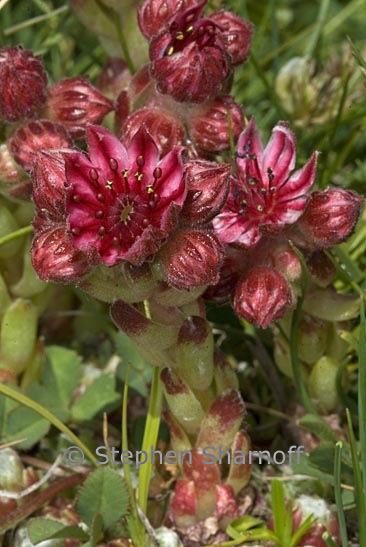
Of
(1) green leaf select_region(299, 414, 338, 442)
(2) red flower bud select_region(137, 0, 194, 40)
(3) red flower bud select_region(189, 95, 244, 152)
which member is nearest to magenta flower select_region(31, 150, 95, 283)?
(3) red flower bud select_region(189, 95, 244, 152)

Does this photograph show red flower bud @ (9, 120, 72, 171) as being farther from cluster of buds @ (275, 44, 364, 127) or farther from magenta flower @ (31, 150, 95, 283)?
cluster of buds @ (275, 44, 364, 127)

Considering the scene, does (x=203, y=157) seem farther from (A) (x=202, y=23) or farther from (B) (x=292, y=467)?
(B) (x=292, y=467)

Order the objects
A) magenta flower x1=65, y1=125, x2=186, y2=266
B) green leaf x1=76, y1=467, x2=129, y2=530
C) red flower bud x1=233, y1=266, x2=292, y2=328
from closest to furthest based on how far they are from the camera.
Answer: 1. magenta flower x1=65, y1=125, x2=186, y2=266
2. red flower bud x1=233, y1=266, x2=292, y2=328
3. green leaf x1=76, y1=467, x2=129, y2=530

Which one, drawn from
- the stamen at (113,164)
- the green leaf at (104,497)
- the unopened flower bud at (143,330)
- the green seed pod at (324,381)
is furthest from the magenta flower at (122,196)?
the green seed pod at (324,381)

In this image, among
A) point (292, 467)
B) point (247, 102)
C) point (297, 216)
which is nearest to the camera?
point (297, 216)

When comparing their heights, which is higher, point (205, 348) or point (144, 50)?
point (144, 50)

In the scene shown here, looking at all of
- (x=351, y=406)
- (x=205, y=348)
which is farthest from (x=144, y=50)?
A: (x=351, y=406)

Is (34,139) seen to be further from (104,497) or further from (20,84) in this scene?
(104,497)
